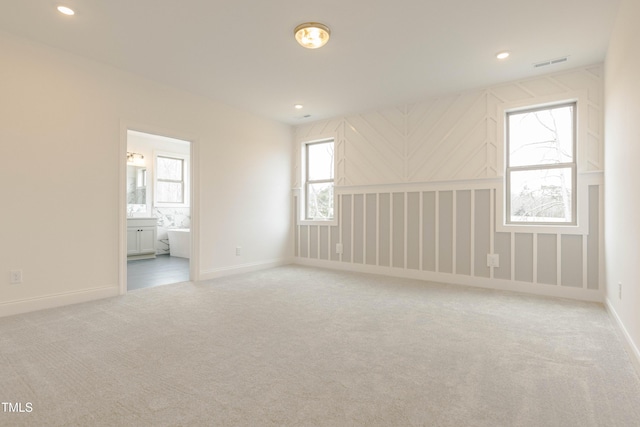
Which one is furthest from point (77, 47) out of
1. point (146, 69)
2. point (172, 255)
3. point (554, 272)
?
point (554, 272)

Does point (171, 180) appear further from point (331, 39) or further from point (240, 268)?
point (331, 39)

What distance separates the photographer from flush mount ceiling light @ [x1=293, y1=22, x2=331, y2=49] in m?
2.83

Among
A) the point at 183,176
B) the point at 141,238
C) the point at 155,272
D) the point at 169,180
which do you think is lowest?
the point at 155,272

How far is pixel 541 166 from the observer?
3.89m

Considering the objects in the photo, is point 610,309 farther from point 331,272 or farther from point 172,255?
point 172,255

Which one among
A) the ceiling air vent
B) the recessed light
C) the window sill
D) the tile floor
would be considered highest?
the ceiling air vent

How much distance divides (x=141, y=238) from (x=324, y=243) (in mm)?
3895

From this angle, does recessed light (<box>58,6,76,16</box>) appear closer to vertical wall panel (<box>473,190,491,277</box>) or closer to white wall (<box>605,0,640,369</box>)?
white wall (<box>605,0,640,369</box>)

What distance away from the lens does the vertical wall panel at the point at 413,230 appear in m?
4.69

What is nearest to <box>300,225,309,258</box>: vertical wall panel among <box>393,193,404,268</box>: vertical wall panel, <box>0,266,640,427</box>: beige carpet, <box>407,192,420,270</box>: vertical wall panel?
<box>393,193,404,268</box>: vertical wall panel

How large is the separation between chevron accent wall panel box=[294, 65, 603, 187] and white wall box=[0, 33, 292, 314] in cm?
221

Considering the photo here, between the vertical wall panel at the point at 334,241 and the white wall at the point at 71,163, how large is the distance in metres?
1.89

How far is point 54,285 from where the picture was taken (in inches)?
128

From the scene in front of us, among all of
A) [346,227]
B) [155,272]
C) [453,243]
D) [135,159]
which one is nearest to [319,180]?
[346,227]
